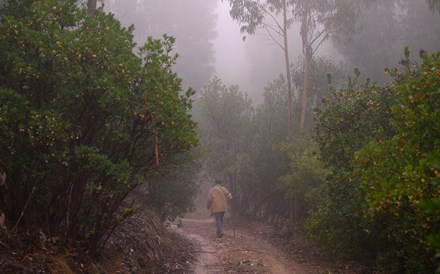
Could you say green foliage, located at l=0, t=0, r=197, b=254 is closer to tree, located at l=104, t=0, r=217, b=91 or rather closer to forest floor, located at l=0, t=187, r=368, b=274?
forest floor, located at l=0, t=187, r=368, b=274

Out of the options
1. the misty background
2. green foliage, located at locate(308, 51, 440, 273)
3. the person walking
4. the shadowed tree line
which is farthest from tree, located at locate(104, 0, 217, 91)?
green foliage, located at locate(308, 51, 440, 273)

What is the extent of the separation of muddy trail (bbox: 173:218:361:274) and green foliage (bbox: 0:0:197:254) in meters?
3.72

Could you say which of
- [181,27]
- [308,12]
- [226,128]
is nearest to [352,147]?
[226,128]

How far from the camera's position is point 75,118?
577 cm

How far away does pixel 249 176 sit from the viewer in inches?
742

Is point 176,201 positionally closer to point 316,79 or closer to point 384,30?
point 316,79

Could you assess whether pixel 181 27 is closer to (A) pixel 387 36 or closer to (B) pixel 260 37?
(B) pixel 260 37

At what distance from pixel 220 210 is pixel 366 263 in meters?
6.94

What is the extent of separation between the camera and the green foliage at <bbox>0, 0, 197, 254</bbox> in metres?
5.21

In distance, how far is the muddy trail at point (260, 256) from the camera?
8.77m

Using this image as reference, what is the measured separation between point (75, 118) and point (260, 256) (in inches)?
256

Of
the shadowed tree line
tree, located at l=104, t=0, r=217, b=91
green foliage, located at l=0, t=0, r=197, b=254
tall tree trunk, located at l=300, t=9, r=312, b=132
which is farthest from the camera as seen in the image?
tree, located at l=104, t=0, r=217, b=91

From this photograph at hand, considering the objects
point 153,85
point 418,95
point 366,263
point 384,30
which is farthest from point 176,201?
point 384,30

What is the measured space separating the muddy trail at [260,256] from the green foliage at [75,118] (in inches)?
146
